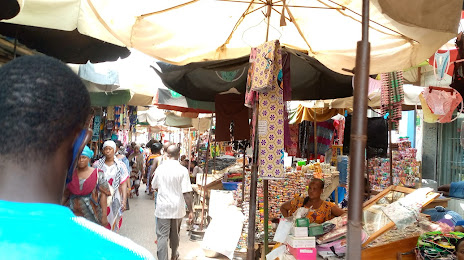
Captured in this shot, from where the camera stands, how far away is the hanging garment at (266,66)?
11.3 ft

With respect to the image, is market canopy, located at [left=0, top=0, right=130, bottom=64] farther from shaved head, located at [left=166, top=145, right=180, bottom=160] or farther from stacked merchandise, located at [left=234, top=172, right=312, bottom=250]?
stacked merchandise, located at [left=234, top=172, right=312, bottom=250]

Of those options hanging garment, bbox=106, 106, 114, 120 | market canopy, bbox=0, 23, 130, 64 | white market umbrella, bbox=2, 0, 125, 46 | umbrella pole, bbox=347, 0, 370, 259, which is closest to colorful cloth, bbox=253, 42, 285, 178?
white market umbrella, bbox=2, 0, 125, 46

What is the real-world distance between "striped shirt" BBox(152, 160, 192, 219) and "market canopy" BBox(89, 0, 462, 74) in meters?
2.69

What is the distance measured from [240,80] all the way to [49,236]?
15.3 feet

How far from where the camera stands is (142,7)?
361cm

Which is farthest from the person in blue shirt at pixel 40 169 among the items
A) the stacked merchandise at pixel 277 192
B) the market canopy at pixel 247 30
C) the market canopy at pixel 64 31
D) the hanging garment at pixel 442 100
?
the hanging garment at pixel 442 100

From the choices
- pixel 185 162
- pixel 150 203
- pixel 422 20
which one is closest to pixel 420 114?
pixel 185 162

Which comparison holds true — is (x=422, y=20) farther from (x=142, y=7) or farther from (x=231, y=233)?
(x=231, y=233)

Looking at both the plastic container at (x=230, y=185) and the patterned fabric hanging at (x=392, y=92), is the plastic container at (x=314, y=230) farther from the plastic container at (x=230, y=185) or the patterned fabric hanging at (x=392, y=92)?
the plastic container at (x=230, y=185)

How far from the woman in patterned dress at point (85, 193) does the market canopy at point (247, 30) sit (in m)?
1.74

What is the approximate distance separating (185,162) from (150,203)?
1.98 metres

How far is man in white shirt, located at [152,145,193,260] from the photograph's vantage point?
630cm

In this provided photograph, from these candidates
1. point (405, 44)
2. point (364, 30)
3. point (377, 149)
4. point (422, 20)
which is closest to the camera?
point (364, 30)

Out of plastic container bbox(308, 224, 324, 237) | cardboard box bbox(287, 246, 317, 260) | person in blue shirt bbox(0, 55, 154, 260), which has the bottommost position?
cardboard box bbox(287, 246, 317, 260)
